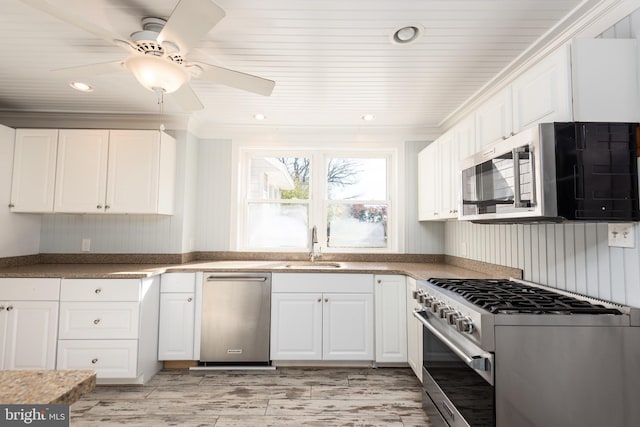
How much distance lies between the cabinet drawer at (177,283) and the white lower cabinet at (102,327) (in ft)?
1.04

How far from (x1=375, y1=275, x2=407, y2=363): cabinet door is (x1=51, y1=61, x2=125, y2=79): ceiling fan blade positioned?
7.99 ft

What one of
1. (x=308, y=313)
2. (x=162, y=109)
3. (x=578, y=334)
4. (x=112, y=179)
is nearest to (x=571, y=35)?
(x=578, y=334)

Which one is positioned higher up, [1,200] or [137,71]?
[137,71]

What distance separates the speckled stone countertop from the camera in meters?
0.62

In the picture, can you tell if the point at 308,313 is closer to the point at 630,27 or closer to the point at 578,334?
the point at 578,334

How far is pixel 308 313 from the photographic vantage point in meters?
2.88

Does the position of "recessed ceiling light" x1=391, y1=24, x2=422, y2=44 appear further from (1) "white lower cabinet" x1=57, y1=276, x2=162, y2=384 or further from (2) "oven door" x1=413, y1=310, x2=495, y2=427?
(1) "white lower cabinet" x1=57, y1=276, x2=162, y2=384

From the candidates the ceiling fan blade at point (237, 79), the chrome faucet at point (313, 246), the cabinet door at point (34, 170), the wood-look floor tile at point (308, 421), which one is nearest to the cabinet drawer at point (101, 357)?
the wood-look floor tile at point (308, 421)

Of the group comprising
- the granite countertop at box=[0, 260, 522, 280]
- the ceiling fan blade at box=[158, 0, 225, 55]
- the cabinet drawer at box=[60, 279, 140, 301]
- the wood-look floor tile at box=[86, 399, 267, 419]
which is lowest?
the wood-look floor tile at box=[86, 399, 267, 419]

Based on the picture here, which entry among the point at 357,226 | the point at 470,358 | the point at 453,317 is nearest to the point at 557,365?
the point at 470,358

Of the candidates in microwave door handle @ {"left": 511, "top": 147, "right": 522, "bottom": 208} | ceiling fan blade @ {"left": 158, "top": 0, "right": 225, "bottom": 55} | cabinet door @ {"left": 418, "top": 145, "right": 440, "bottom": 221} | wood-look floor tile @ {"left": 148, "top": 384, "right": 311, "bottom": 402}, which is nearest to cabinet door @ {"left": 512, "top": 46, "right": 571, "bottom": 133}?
microwave door handle @ {"left": 511, "top": 147, "right": 522, "bottom": 208}

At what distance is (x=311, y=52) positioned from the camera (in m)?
2.06

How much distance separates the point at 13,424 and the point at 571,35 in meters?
2.62

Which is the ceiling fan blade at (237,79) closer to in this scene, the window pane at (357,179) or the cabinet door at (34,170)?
the window pane at (357,179)
